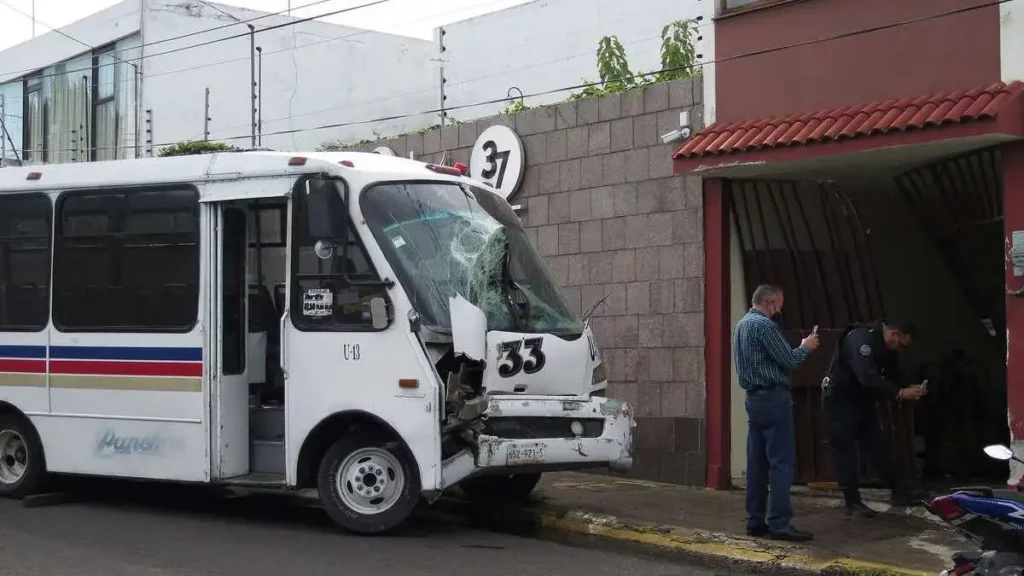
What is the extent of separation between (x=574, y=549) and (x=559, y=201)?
15.2 ft

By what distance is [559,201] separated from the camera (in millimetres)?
11945

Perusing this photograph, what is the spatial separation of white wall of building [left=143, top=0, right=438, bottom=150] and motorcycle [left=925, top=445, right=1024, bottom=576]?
1721cm

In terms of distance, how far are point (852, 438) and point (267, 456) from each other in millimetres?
4568

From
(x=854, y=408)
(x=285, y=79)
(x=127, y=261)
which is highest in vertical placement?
(x=285, y=79)

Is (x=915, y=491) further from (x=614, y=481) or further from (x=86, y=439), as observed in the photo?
(x=86, y=439)

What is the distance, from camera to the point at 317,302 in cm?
851

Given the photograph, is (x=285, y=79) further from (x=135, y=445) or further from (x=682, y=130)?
(x=135, y=445)

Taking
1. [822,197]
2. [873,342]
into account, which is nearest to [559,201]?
[822,197]

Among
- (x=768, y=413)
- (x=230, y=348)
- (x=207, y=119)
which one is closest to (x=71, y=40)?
(x=207, y=119)

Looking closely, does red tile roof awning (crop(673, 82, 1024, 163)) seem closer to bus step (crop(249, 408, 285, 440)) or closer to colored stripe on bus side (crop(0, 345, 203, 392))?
bus step (crop(249, 408, 285, 440))

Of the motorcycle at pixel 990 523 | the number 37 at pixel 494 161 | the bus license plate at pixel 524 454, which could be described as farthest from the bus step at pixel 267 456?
the motorcycle at pixel 990 523

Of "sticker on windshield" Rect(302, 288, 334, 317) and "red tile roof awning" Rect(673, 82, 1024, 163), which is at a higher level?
"red tile roof awning" Rect(673, 82, 1024, 163)

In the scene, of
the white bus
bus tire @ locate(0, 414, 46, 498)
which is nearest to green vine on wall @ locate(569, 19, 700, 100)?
the white bus

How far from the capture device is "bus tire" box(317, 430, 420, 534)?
324 inches
